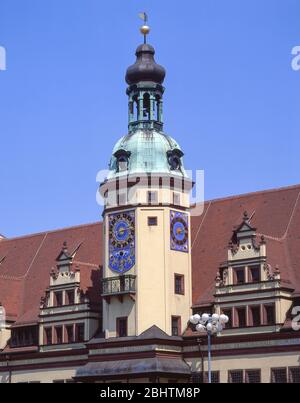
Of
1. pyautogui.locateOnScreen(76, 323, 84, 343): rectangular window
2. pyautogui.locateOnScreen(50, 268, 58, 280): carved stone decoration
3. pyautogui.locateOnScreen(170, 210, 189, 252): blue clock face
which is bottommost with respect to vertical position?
pyautogui.locateOnScreen(76, 323, 84, 343): rectangular window

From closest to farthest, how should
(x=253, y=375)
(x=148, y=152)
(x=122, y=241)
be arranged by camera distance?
1. (x=253, y=375)
2. (x=122, y=241)
3. (x=148, y=152)

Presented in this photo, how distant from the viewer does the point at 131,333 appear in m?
54.7

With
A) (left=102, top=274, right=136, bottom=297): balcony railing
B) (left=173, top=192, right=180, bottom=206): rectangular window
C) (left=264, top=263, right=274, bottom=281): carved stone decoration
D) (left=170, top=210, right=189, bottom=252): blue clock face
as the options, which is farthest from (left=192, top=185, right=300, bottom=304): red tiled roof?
(left=102, top=274, right=136, bottom=297): balcony railing

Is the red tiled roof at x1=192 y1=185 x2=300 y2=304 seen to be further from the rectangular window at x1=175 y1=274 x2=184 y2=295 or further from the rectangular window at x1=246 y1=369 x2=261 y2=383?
the rectangular window at x1=246 y1=369 x2=261 y2=383

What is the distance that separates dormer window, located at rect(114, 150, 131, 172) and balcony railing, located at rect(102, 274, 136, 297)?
7820 mm

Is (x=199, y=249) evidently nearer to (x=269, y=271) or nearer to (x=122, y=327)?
(x=122, y=327)

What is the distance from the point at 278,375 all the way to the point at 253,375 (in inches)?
68.1

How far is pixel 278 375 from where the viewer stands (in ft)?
162

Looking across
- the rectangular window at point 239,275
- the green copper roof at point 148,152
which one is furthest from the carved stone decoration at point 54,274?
the rectangular window at point 239,275

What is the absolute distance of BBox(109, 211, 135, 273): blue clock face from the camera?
2185 inches

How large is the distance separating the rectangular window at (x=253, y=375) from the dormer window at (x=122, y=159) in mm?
16597

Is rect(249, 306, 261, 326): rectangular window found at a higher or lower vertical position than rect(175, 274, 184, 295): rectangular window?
lower

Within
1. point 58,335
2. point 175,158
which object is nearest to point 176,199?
point 175,158
